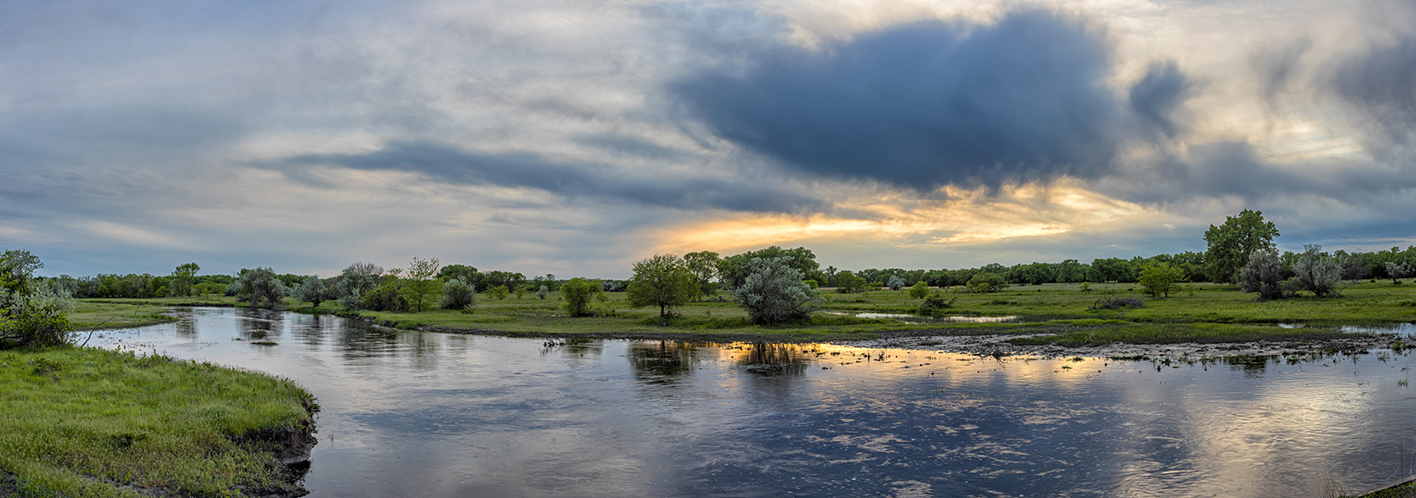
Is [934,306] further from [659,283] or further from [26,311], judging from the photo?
[26,311]

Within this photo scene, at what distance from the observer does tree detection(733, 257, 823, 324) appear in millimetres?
53656

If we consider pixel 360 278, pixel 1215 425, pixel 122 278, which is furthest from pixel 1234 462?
pixel 122 278

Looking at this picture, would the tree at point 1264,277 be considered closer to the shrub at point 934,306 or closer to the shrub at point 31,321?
the shrub at point 934,306

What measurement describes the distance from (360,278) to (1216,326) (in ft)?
370

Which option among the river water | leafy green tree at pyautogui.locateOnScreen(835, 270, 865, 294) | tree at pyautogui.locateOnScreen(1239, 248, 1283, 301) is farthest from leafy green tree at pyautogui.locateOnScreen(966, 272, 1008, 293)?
the river water

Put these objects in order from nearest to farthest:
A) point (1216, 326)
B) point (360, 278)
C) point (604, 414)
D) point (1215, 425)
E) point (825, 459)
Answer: point (825, 459) → point (1215, 425) → point (604, 414) → point (1216, 326) → point (360, 278)

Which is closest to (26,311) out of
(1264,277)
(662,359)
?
(662,359)

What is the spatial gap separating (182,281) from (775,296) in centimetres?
16680

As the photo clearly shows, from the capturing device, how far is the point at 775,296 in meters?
53.8

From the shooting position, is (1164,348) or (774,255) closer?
(1164,348)

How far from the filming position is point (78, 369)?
21984 millimetres

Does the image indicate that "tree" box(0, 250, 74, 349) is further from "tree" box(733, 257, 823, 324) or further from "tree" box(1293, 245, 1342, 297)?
"tree" box(1293, 245, 1342, 297)

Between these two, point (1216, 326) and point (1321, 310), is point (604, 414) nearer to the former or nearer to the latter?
point (1216, 326)

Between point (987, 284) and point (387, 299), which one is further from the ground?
point (387, 299)
